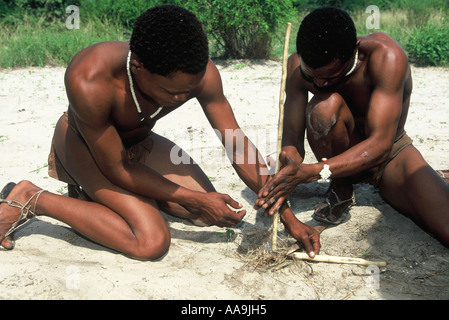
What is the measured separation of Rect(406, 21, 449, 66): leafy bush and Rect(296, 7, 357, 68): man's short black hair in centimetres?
533

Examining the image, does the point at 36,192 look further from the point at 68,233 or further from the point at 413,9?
the point at 413,9

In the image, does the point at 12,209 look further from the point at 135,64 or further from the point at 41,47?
the point at 41,47

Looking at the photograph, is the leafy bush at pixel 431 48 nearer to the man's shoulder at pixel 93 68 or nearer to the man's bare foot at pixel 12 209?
the man's shoulder at pixel 93 68

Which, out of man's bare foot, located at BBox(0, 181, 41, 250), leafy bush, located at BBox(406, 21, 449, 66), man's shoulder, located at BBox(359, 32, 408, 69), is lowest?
leafy bush, located at BBox(406, 21, 449, 66)

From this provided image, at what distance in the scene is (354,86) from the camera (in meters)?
2.69

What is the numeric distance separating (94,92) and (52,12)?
30.6 ft

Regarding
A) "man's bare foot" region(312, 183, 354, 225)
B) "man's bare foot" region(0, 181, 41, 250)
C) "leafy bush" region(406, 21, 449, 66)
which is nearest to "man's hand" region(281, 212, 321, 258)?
"man's bare foot" region(312, 183, 354, 225)

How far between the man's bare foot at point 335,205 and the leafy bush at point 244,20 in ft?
14.9

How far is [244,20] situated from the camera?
693cm

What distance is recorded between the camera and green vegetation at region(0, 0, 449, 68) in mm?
6961

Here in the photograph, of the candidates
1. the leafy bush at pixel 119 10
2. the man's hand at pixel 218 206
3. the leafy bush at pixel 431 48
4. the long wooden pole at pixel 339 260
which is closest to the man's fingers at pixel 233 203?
the man's hand at pixel 218 206

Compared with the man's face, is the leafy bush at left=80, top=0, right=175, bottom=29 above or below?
below

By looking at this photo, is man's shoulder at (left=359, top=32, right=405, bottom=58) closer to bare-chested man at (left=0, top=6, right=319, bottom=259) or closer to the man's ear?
bare-chested man at (left=0, top=6, right=319, bottom=259)
